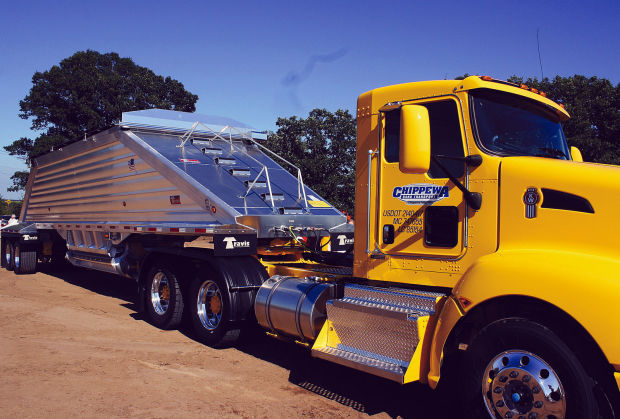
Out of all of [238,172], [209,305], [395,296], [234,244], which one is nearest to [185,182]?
[238,172]

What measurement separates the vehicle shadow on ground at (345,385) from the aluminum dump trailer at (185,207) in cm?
71

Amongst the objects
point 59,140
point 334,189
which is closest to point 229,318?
point 334,189

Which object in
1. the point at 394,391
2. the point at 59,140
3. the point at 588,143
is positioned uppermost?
the point at 59,140

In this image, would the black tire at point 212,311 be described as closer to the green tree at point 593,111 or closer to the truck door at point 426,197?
the truck door at point 426,197

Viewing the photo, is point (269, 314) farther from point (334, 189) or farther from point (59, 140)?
point (59, 140)

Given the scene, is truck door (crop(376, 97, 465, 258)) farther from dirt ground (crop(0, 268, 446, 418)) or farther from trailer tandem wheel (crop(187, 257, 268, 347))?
trailer tandem wheel (crop(187, 257, 268, 347))

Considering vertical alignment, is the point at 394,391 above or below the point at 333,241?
below

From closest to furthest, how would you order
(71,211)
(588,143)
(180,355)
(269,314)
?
(269,314) → (180,355) → (71,211) → (588,143)

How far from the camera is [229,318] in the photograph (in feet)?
19.9

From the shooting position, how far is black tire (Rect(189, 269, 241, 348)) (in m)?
6.16

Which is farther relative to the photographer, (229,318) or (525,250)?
(229,318)

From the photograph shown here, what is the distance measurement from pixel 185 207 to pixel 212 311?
145cm

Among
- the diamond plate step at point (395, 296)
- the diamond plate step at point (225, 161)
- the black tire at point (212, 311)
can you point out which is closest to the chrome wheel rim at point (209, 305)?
the black tire at point (212, 311)

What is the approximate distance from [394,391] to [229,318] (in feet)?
6.76
